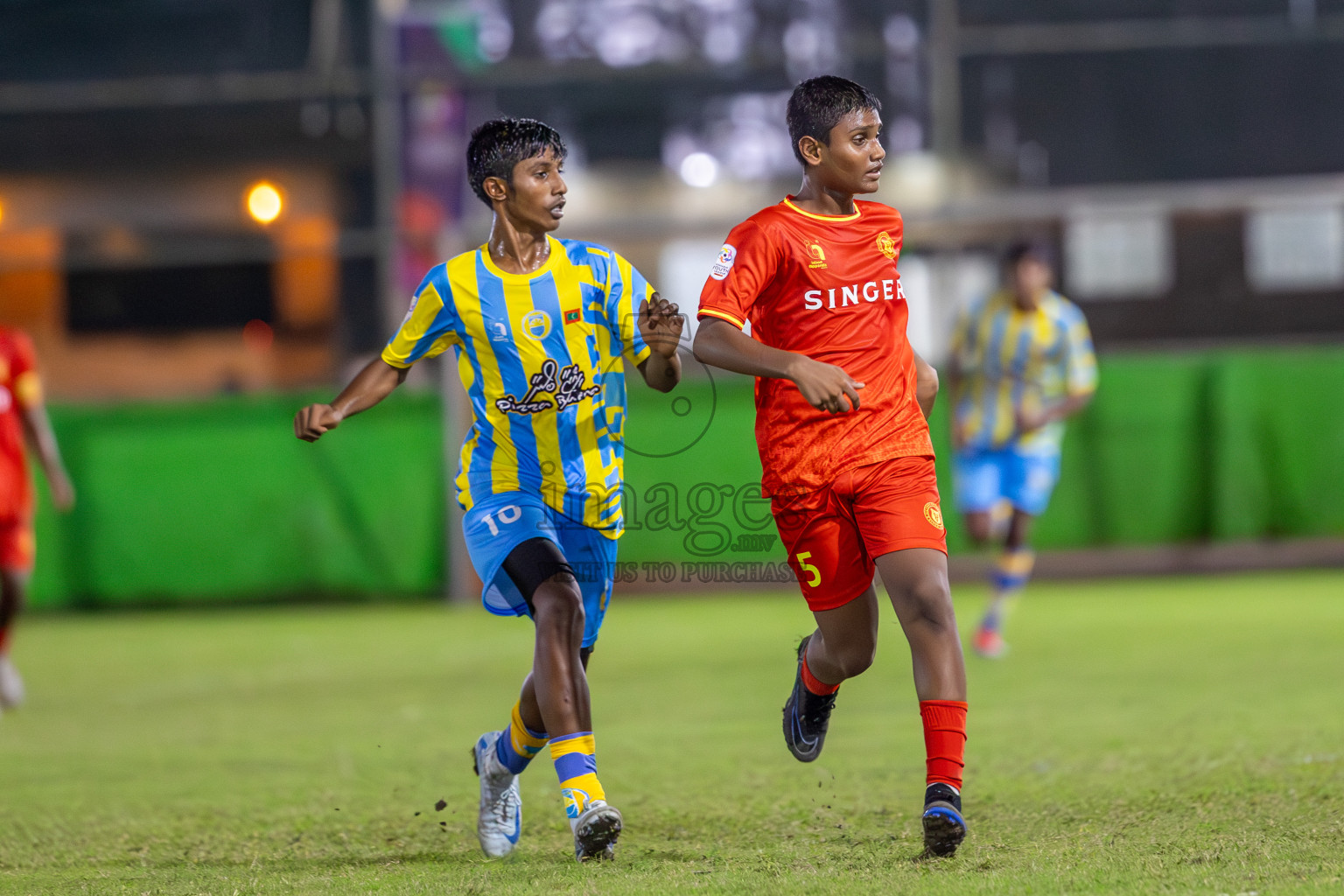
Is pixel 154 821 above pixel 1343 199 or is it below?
below

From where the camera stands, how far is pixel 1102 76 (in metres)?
17.2

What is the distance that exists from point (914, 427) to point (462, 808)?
200cm

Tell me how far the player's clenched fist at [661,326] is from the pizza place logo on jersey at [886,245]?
0.60 m

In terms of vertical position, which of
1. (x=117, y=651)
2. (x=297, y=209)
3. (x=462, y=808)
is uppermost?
(x=297, y=209)

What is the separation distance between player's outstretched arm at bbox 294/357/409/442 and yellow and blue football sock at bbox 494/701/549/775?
0.95 m

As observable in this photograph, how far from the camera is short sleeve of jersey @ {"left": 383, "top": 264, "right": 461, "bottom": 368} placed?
4926 mm

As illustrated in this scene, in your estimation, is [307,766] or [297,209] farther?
[297,209]

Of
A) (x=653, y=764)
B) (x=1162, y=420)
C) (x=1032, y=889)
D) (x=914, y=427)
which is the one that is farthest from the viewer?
(x=1162, y=420)

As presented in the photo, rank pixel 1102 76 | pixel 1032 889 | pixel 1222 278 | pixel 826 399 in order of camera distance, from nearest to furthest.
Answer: pixel 1032 889, pixel 826 399, pixel 1222 278, pixel 1102 76

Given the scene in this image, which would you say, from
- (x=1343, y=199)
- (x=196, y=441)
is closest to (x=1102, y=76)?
(x=1343, y=199)

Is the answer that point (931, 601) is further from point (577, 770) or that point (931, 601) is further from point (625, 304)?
point (625, 304)

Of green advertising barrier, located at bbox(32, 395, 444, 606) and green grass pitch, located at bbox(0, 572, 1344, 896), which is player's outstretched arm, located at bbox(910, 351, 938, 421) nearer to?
green grass pitch, located at bbox(0, 572, 1344, 896)

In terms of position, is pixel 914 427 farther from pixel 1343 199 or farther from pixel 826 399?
pixel 1343 199

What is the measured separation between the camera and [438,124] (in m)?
17.5
